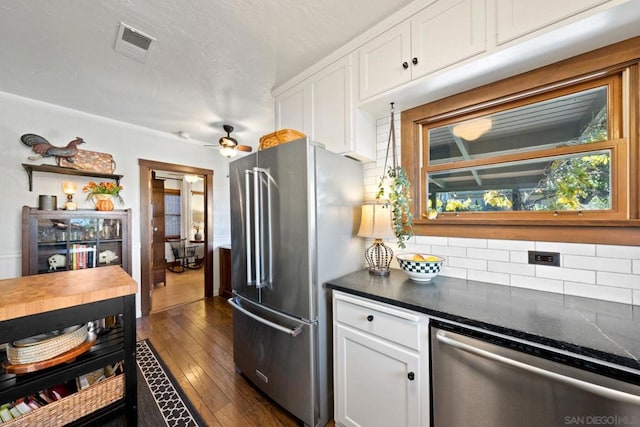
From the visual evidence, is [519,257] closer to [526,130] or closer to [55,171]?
[526,130]

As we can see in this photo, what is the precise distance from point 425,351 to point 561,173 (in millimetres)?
1271

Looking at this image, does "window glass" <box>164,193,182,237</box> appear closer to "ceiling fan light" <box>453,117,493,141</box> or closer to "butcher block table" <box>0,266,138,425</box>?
"butcher block table" <box>0,266,138,425</box>

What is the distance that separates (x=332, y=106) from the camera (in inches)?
70.7

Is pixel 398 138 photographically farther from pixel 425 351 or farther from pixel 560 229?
pixel 425 351

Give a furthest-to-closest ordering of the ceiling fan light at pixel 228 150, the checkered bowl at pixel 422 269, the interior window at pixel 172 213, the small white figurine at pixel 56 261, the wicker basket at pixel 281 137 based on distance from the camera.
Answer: the interior window at pixel 172 213, the ceiling fan light at pixel 228 150, the small white figurine at pixel 56 261, the wicker basket at pixel 281 137, the checkered bowl at pixel 422 269

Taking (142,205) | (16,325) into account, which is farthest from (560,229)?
(142,205)

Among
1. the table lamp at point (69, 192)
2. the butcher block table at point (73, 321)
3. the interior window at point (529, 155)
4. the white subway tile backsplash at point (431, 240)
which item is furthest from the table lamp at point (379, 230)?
the table lamp at point (69, 192)

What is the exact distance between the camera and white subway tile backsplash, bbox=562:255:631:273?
3.64 feet

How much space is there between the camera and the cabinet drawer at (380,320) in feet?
3.59

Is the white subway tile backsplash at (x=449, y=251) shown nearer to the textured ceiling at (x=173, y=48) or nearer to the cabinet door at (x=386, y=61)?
the cabinet door at (x=386, y=61)

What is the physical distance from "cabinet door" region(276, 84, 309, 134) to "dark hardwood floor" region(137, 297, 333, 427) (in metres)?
2.15

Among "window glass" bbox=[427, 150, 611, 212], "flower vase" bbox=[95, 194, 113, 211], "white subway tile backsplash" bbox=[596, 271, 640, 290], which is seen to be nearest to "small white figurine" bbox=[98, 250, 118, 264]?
"flower vase" bbox=[95, 194, 113, 211]

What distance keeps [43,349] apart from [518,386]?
2013 millimetres

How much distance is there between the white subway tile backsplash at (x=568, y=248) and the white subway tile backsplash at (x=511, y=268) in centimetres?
13
